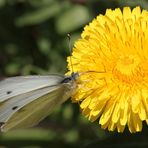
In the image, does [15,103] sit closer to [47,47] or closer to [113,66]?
[113,66]

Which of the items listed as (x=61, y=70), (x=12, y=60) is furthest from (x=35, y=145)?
(x=12, y=60)

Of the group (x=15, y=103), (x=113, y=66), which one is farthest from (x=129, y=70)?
(x=15, y=103)

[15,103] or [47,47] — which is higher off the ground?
[47,47]

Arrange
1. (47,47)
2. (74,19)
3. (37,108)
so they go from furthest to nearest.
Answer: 1. (47,47)
2. (74,19)
3. (37,108)

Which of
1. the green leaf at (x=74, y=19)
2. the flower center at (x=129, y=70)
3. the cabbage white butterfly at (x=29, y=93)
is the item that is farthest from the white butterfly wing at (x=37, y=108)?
the green leaf at (x=74, y=19)

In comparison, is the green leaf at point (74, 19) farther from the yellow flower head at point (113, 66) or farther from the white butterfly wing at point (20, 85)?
the white butterfly wing at point (20, 85)

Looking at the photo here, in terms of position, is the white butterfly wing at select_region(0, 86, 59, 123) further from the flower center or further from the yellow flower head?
the flower center
